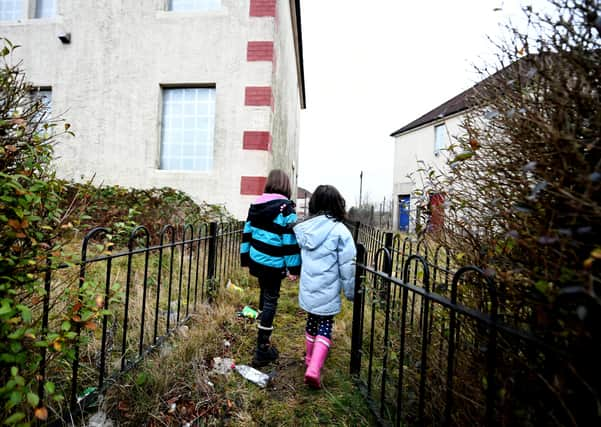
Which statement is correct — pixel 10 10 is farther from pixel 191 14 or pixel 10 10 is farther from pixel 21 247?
pixel 21 247

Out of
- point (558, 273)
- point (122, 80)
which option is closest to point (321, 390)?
point (558, 273)

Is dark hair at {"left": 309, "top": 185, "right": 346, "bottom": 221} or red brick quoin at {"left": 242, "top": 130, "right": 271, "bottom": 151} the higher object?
red brick quoin at {"left": 242, "top": 130, "right": 271, "bottom": 151}

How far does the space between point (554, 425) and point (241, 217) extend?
20.7 feet

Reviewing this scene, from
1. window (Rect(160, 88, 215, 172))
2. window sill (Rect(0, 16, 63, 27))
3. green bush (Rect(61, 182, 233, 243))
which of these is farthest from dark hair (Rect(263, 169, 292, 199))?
window sill (Rect(0, 16, 63, 27))

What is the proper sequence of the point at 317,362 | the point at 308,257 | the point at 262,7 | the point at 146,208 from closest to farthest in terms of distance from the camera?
1. the point at 317,362
2. the point at 308,257
3. the point at 146,208
4. the point at 262,7

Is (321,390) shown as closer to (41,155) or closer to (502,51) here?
(41,155)

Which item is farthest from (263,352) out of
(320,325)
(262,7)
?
(262,7)

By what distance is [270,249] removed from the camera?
9.17 ft

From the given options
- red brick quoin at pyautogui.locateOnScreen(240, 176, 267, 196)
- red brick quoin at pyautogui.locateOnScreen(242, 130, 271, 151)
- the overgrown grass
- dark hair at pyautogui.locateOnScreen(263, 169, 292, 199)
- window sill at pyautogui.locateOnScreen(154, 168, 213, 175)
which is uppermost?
red brick quoin at pyautogui.locateOnScreen(242, 130, 271, 151)

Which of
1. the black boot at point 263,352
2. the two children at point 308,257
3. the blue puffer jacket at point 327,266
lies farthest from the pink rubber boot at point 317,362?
the black boot at point 263,352

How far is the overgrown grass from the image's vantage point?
1954 millimetres

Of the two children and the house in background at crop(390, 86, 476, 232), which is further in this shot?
the house in background at crop(390, 86, 476, 232)

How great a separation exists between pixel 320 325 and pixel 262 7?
6.96 metres

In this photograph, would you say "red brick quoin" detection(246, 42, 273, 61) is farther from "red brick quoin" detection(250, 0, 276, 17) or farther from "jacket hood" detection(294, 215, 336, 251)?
"jacket hood" detection(294, 215, 336, 251)
